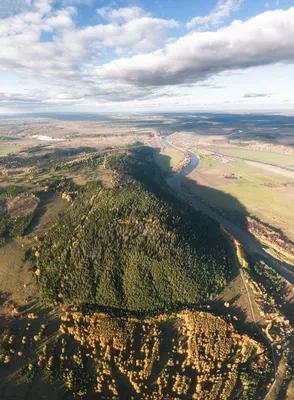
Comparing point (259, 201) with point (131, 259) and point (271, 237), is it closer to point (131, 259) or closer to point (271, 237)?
point (271, 237)

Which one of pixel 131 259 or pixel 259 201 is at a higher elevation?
pixel 131 259

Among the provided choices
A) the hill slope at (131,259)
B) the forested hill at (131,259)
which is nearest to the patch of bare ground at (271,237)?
the hill slope at (131,259)

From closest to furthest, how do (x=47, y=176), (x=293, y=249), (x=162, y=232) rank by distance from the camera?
(x=162, y=232), (x=293, y=249), (x=47, y=176)

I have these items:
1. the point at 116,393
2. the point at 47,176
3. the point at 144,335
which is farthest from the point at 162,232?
the point at 47,176

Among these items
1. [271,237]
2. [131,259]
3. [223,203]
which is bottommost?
[271,237]

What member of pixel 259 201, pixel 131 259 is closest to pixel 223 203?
pixel 259 201

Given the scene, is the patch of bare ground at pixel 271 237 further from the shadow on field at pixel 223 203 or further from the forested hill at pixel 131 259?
the forested hill at pixel 131 259

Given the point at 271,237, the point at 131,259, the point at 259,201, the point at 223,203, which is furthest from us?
the point at 259,201

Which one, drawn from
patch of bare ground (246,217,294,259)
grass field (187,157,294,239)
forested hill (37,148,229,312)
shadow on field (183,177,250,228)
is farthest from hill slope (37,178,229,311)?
grass field (187,157,294,239)

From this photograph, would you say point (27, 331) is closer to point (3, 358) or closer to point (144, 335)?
point (3, 358)
